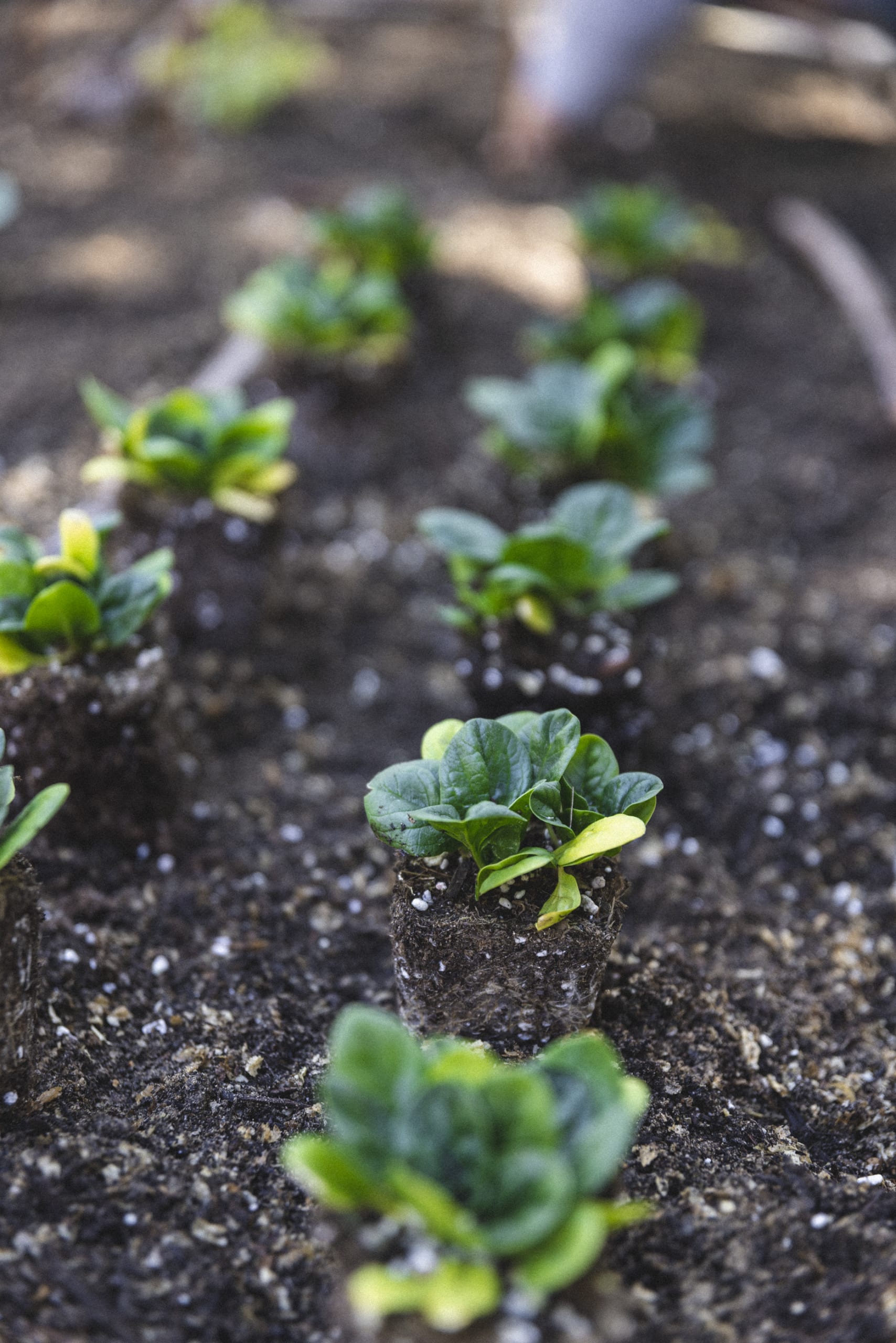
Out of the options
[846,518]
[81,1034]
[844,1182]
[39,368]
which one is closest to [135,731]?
[81,1034]

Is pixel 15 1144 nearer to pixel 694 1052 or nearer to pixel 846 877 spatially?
pixel 694 1052

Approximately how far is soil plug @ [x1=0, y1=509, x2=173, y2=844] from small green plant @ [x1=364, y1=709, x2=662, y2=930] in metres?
0.68

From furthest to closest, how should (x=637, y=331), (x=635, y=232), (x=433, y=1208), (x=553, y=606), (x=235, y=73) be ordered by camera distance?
(x=235, y=73) → (x=635, y=232) → (x=637, y=331) → (x=553, y=606) → (x=433, y=1208)

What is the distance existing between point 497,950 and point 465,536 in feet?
3.13

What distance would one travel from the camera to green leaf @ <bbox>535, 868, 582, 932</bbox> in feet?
5.29

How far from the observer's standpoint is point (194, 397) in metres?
2.60

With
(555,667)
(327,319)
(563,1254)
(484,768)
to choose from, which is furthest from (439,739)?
(327,319)

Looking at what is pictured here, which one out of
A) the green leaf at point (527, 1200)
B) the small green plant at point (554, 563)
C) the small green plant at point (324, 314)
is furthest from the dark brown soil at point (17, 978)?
the small green plant at point (324, 314)

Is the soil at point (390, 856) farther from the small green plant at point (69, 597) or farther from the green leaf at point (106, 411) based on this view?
the green leaf at point (106, 411)

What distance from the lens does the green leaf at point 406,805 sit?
64.6 inches

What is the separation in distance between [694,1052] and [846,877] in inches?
27.7

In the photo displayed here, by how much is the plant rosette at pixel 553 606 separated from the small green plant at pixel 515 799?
1.93ft

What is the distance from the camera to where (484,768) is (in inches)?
65.3

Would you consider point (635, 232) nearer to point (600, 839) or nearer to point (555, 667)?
point (555, 667)
